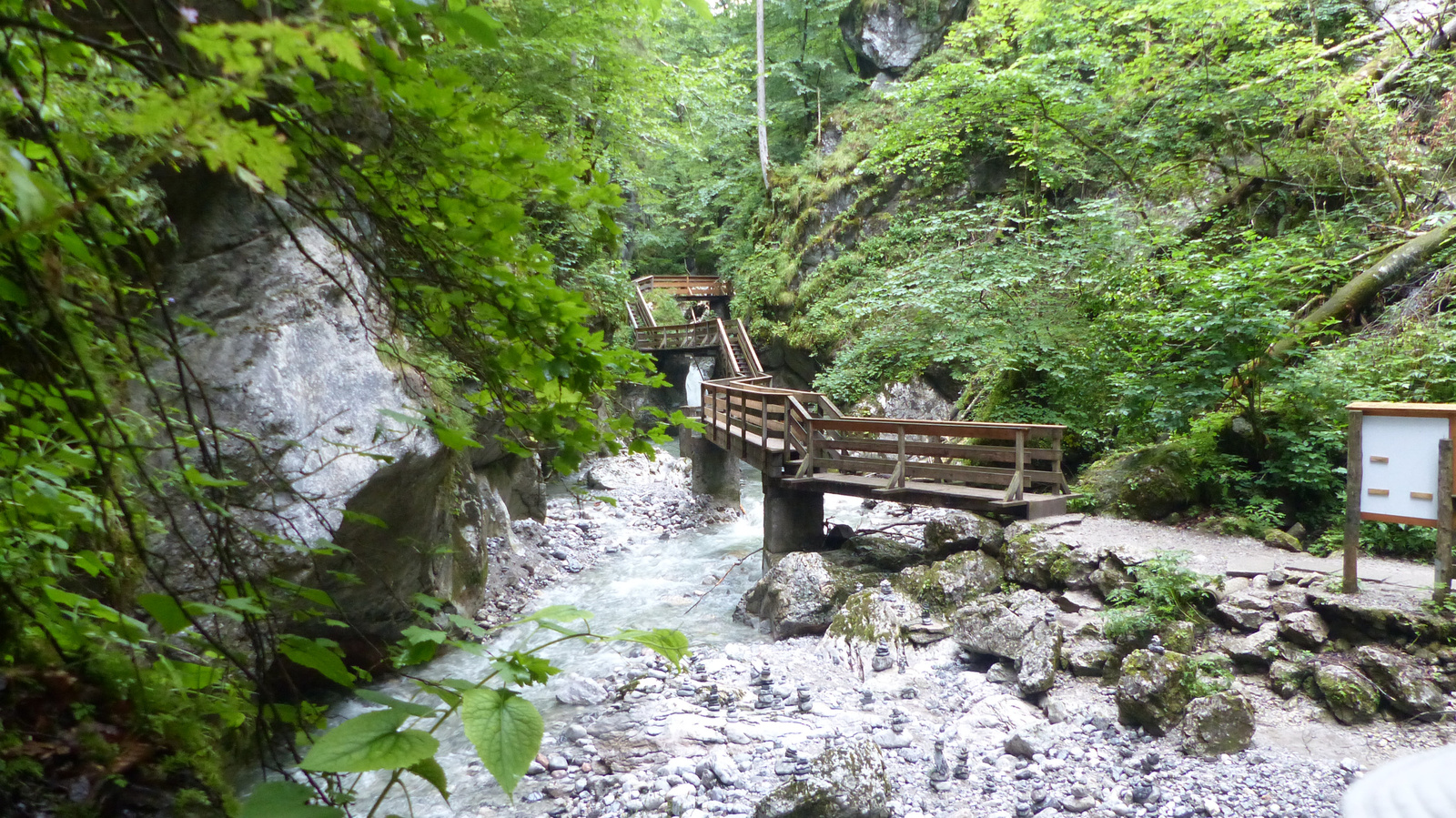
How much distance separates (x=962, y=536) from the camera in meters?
7.91

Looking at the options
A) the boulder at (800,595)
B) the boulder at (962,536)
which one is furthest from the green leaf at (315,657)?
the boulder at (962,536)

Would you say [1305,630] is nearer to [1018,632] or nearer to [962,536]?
[1018,632]

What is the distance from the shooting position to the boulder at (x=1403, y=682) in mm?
4172

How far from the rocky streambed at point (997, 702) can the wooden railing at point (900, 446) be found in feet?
2.35

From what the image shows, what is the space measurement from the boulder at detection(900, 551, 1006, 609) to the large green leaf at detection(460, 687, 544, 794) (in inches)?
261

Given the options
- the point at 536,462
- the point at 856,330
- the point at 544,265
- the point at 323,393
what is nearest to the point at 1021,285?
the point at 856,330

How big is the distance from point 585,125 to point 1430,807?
11.3 meters

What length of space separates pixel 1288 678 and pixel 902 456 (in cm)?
412

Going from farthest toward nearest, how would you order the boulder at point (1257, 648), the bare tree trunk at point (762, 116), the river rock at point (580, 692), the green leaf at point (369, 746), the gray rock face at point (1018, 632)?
the bare tree trunk at point (762, 116)
the river rock at point (580, 692)
the gray rock face at point (1018, 632)
the boulder at point (1257, 648)
the green leaf at point (369, 746)

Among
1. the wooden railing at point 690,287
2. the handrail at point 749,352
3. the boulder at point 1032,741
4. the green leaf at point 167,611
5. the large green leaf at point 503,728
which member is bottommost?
the boulder at point 1032,741

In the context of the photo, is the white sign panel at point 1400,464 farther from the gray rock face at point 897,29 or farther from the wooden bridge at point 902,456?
the gray rock face at point 897,29

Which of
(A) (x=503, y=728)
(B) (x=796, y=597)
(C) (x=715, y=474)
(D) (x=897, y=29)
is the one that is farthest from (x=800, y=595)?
(D) (x=897, y=29)

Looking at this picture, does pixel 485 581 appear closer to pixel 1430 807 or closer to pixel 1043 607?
pixel 1043 607

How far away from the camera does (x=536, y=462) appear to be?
11.5 metres
